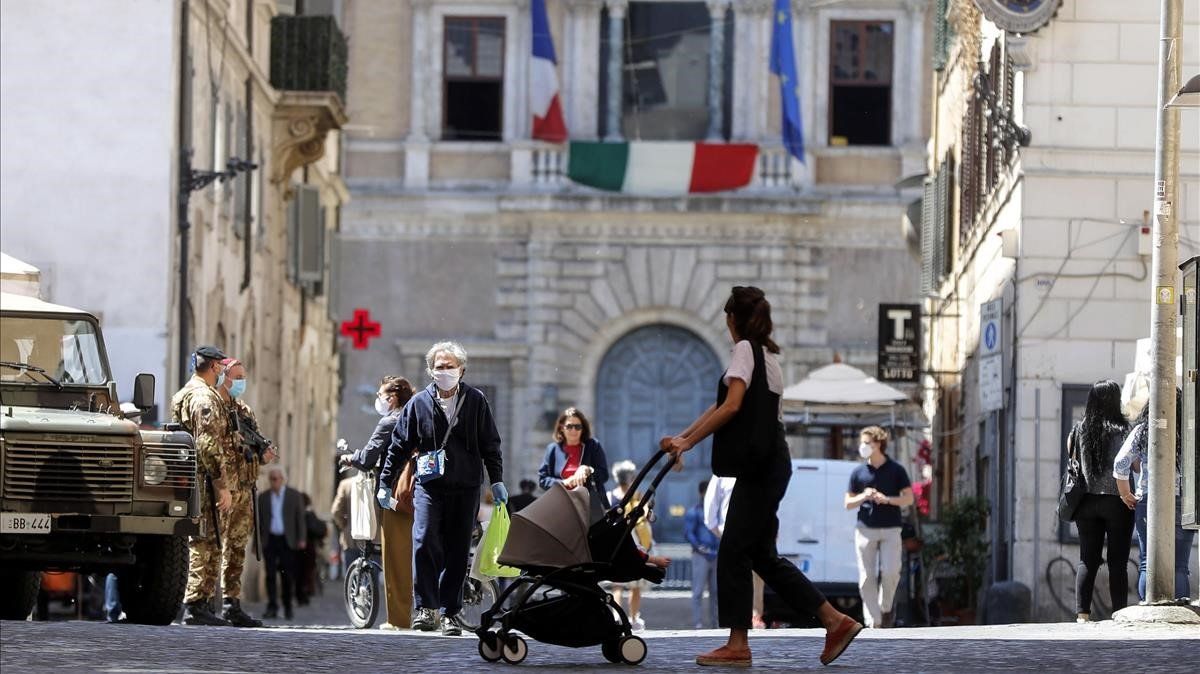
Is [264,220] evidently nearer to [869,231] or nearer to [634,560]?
[869,231]

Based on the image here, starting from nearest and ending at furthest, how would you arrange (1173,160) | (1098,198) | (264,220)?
(1173,160)
(1098,198)
(264,220)

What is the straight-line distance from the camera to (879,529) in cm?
2208

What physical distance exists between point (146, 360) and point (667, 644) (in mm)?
13148

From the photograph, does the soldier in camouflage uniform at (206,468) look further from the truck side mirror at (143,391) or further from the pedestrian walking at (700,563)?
the pedestrian walking at (700,563)

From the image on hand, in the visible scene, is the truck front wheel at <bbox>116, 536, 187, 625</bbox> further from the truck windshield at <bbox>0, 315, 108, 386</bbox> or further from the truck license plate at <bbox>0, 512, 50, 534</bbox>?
the truck windshield at <bbox>0, 315, 108, 386</bbox>

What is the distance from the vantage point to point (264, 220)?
37344 millimetres

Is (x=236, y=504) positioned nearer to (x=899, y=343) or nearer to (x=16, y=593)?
(x=16, y=593)

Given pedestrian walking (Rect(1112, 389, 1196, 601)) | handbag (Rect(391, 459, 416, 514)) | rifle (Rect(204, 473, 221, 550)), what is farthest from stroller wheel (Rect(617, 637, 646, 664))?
pedestrian walking (Rect(1112, 389, 1196, 601))

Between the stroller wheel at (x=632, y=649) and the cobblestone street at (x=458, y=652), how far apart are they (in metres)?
0.08

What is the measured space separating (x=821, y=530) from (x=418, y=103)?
84.3 ft

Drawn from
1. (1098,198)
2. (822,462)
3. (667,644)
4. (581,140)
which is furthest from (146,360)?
(581,140)

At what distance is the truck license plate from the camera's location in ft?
53.0

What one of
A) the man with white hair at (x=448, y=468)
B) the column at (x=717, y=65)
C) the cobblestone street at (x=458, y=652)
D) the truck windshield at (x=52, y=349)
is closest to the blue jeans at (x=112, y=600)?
the truck windshield at (x=52, y=349)

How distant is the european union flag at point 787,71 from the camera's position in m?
47.0
